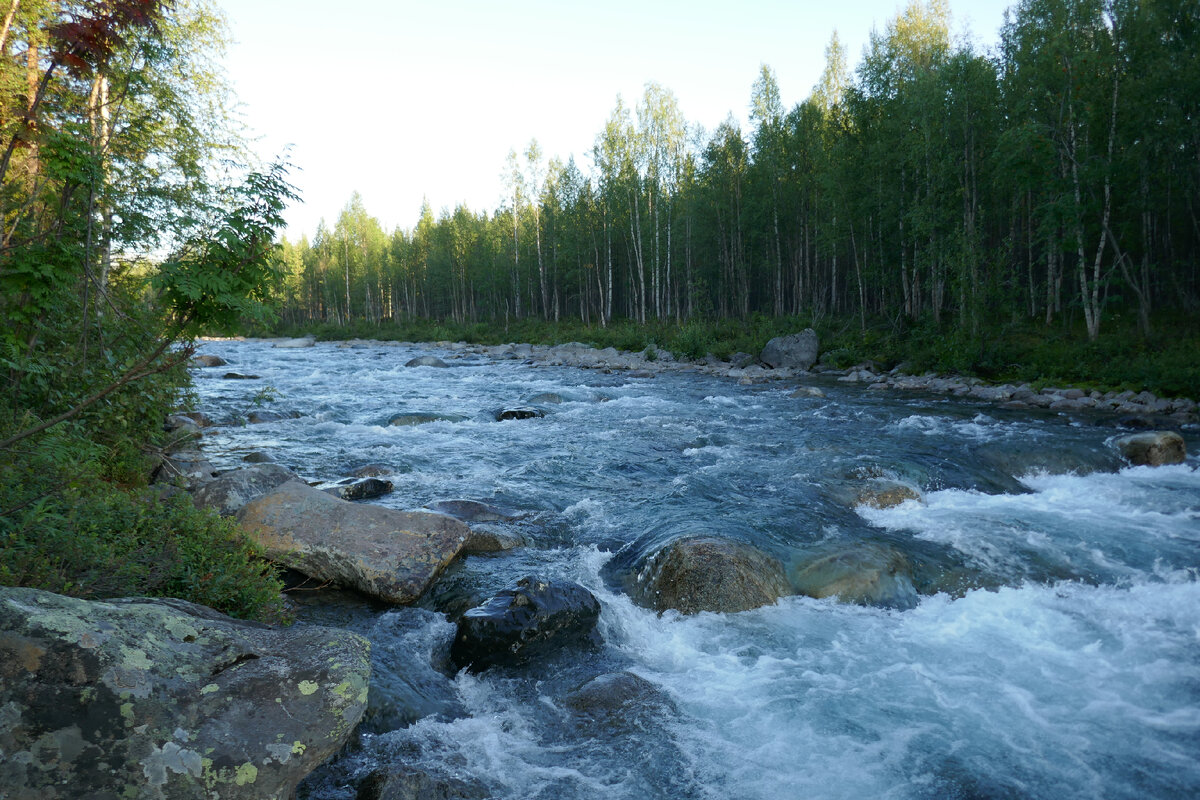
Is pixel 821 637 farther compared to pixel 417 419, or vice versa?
pixel 417 419

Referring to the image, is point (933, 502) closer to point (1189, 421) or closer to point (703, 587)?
point (703, 587)

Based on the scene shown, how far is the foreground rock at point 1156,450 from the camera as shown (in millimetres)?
11562

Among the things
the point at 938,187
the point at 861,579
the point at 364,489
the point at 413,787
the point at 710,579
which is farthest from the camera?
the point at 938,187

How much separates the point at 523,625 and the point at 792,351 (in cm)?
2485

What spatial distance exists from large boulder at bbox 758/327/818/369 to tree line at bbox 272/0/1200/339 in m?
4.60

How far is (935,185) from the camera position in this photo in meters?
27.1

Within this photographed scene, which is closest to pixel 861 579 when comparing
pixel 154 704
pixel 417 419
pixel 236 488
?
pixel 154 704

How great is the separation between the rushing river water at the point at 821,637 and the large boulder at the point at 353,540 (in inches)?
9.5

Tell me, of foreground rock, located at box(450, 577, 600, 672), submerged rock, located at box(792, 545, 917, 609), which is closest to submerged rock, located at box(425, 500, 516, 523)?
foreground rock, located at box(450, 577, 600, 672)

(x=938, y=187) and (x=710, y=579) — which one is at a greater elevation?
(x=938, y=187)

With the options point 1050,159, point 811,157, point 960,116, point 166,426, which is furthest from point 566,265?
point 166,426

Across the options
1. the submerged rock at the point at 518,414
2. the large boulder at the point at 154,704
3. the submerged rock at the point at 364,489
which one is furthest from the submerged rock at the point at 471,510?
the submerged rock at the point at 518,414

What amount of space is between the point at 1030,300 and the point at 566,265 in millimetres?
35356

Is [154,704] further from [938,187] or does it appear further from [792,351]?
[938,187]
